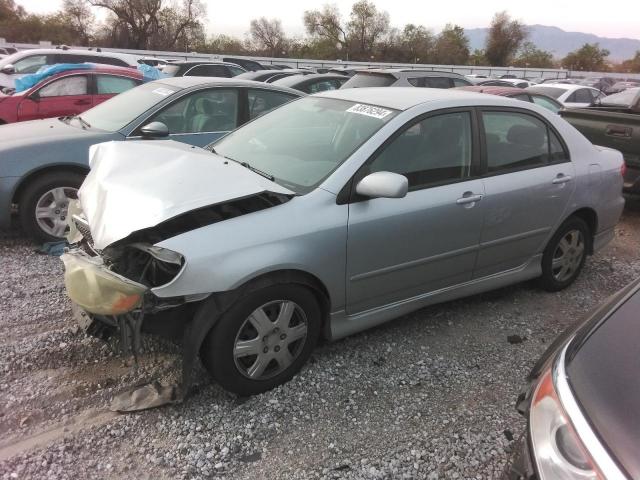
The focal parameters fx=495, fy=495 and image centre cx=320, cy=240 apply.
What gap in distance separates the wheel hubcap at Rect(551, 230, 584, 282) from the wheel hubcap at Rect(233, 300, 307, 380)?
8.01ft

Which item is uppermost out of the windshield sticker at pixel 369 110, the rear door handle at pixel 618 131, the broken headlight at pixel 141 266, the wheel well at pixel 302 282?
the windshield sticker at pixel 369 110

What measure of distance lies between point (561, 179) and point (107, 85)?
23.4 feet

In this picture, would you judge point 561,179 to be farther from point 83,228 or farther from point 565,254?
point 83,228

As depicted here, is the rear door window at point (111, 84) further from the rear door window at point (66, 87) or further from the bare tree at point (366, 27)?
the bare tree at point (366, 27)

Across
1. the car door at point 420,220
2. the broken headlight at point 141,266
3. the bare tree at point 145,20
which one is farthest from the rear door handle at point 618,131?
the bare tree at point 145,20

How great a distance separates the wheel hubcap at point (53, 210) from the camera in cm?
468

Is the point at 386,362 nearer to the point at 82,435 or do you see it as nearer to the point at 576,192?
the point at 82,435

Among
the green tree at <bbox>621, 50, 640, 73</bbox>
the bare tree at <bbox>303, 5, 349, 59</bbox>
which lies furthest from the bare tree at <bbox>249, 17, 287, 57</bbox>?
the green tree at <bbox>621, 50, 640, 73</bbox>

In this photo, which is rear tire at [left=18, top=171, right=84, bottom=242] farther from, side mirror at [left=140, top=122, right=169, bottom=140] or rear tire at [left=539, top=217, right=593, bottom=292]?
rear tire at [left=539, top=217, right=593, bottom=292]

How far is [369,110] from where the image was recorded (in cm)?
330

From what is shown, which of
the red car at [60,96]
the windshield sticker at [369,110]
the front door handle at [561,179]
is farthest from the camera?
the red car at [60,96]

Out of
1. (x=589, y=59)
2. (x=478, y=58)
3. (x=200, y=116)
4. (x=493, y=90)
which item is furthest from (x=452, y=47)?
(x=200, y=116)

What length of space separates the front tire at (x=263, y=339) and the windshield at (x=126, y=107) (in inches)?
130

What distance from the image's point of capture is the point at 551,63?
6494 centimetres
